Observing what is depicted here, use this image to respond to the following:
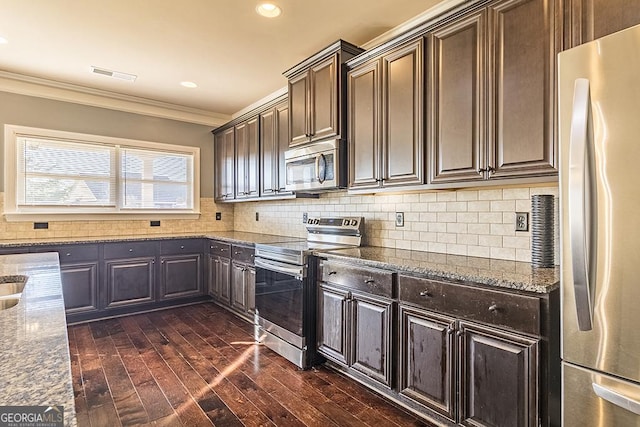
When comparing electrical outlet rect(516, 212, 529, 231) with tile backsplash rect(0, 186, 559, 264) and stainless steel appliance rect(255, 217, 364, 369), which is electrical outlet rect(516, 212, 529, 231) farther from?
stainless steel appliance rect(255, 217, 364, 369)

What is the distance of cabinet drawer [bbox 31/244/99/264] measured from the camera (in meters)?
3.71

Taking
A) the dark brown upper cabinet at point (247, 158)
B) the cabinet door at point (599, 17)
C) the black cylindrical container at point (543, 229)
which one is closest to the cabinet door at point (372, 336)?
the black cylindrical container at point (543, 229)

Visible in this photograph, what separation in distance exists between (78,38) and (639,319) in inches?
162

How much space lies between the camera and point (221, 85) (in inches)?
164

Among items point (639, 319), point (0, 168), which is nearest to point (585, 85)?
point (639, 319)

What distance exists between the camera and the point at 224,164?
5.14 metres

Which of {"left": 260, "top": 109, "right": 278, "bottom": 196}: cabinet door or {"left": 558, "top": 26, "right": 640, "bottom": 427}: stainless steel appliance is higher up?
{"left": 260, "top": 109, "right": 278, "bottom": 196}: cabinet door

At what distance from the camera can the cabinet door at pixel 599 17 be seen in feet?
5.07

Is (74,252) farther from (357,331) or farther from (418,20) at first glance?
(418,20)

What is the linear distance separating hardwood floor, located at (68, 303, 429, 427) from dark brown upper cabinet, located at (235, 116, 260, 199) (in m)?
1.80

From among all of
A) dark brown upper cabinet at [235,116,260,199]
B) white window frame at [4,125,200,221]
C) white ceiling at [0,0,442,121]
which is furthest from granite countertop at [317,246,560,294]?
white window frame at [4,125,200,221]

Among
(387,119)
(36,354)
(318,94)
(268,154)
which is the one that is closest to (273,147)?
(268,154)

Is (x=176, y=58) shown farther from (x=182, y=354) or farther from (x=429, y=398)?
(x=429, y=398)

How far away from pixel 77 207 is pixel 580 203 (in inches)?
195
